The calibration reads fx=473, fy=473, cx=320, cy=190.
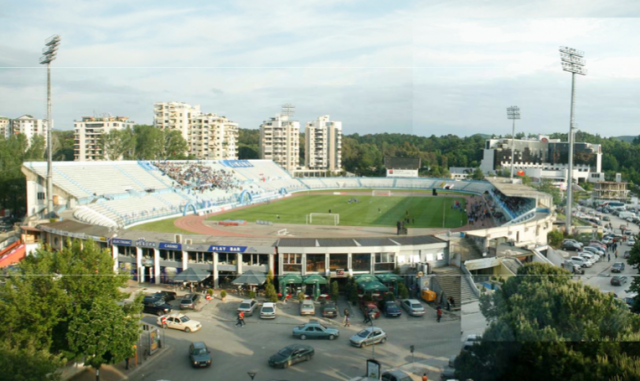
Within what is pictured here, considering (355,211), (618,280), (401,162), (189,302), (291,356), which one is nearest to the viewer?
(618,280)

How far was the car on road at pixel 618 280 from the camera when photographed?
10.7ft

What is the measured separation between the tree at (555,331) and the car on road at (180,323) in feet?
14.1

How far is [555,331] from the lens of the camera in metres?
2.92

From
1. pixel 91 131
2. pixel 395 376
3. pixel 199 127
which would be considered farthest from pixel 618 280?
pixel 91 131

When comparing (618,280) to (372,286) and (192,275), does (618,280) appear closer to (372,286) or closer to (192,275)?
(372,286)

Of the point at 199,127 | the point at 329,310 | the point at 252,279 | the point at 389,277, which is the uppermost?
the point at 199,127

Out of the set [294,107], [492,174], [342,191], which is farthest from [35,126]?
[342,191]

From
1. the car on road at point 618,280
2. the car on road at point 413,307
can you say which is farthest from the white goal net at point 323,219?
the car on road at point 618,280

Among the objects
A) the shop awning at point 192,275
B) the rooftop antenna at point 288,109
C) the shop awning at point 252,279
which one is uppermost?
the rooftop antenna at point 288,109

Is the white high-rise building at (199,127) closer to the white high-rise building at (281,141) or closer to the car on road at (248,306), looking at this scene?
the white high-rise building at (281,141)

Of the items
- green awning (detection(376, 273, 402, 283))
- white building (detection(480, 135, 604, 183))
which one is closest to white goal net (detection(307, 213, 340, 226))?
green awning (detection(376, 273, 402, 283))

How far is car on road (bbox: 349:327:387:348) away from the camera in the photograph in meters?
5.45

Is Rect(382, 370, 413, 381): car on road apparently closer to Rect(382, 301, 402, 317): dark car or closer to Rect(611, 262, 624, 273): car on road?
Rect(382, 301, 402, 317): dark car

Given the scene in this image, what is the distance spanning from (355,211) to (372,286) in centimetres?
433
